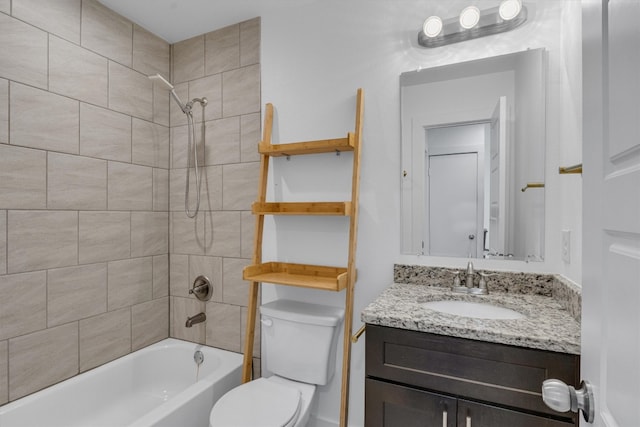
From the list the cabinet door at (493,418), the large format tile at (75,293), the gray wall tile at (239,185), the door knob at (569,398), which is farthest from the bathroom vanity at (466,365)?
the large format tile at (75,293)

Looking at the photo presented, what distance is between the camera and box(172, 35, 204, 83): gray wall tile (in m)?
2.20

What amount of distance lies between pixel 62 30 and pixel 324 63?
55.0 inches

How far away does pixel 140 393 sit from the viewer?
79.0 inches

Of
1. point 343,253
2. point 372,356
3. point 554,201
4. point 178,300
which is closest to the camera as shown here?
point 372,356

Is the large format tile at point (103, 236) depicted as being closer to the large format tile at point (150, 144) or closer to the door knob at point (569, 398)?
the large format tile at point (150, 144)

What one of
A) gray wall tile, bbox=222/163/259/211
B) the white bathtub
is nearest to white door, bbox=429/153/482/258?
gray wall tile, bbox=222/163/259/211

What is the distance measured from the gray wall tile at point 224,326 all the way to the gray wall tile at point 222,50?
1578 millimetres

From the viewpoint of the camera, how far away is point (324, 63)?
5.98ft

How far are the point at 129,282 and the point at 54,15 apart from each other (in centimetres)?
152

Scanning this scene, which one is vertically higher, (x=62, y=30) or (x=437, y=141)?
(x=62, y=30)

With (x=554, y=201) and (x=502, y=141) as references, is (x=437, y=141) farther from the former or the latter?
(x=554, y=201)

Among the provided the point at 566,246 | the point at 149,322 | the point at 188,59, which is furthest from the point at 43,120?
the point at 566,246

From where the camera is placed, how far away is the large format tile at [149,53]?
82.0 inches

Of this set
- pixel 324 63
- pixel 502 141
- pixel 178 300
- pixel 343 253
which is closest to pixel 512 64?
pixel 502 141
